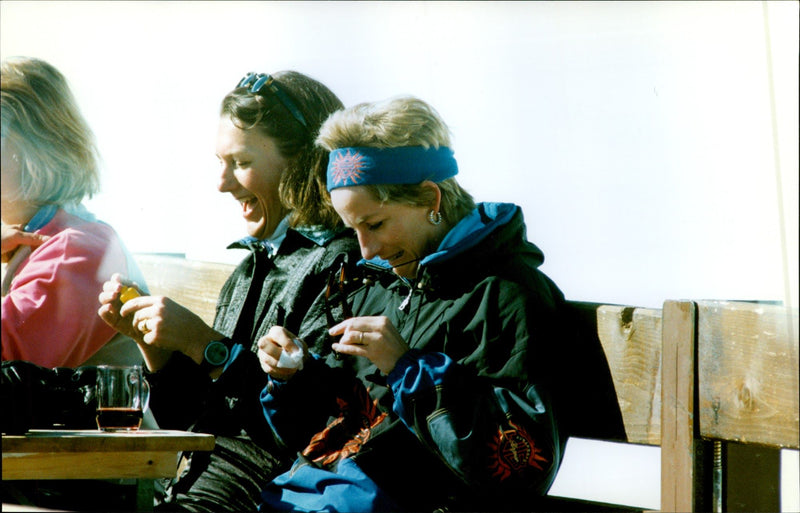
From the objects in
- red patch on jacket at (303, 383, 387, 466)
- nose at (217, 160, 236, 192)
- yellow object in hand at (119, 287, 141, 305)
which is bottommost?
red patch on jacket at (303, 383, 387, 466)

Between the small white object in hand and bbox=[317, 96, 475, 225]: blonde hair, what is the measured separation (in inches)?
16.9

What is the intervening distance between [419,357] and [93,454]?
2.46 feet

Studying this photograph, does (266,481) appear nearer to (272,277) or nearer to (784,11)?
(272,277)

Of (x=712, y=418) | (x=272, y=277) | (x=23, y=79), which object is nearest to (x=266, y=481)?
(x=272, y=277)

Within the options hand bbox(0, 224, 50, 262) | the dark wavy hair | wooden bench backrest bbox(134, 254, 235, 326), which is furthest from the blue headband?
hand bbox(0, 224, 50, 262)

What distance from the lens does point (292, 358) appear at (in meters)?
2.71

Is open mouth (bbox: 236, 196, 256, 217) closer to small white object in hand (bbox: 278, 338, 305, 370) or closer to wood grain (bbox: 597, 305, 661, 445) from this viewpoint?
small white object in hand (bbox: 278, 338, 305, 370)

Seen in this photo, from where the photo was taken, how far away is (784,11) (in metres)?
2.02

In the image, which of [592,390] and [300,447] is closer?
[592,390]

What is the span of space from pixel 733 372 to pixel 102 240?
2.03 meters

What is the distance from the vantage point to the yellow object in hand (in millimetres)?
3143

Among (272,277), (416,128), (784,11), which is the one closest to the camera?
(784,11)

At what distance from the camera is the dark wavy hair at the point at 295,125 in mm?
3213

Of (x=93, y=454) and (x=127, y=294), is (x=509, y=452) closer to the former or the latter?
(x=93, y=454)
